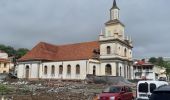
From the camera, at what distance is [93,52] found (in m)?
61.6

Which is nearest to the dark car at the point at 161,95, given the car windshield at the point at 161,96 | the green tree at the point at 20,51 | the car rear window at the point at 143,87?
the car windshield at the point at 161,96

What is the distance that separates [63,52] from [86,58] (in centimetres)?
1012

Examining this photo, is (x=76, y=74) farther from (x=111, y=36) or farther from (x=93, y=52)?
(x=111, y=36)

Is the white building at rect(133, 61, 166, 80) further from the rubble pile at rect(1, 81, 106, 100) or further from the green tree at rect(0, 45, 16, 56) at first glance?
the rubble pile at rect(1, 81, 106, 100)

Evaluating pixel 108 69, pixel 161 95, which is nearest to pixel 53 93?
pixel 161 95

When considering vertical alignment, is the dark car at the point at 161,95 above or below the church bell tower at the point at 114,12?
below

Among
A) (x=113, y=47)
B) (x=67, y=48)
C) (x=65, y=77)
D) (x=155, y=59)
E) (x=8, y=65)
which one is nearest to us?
(x=113, y=47)

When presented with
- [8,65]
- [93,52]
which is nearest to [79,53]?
[93,52]

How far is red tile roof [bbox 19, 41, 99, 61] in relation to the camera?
62250mm

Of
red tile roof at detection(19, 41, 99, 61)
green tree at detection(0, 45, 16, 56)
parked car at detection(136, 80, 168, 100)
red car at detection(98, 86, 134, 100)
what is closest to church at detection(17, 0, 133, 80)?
red tile roof at detection(19, 41, 99, 61)

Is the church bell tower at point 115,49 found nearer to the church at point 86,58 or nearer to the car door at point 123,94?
the church at point 86,58

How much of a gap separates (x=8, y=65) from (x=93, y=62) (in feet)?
129

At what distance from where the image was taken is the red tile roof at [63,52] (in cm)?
6225

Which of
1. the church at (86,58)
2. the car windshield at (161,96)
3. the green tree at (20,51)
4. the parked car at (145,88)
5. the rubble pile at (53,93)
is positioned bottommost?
the rubble pile at (53,93)
